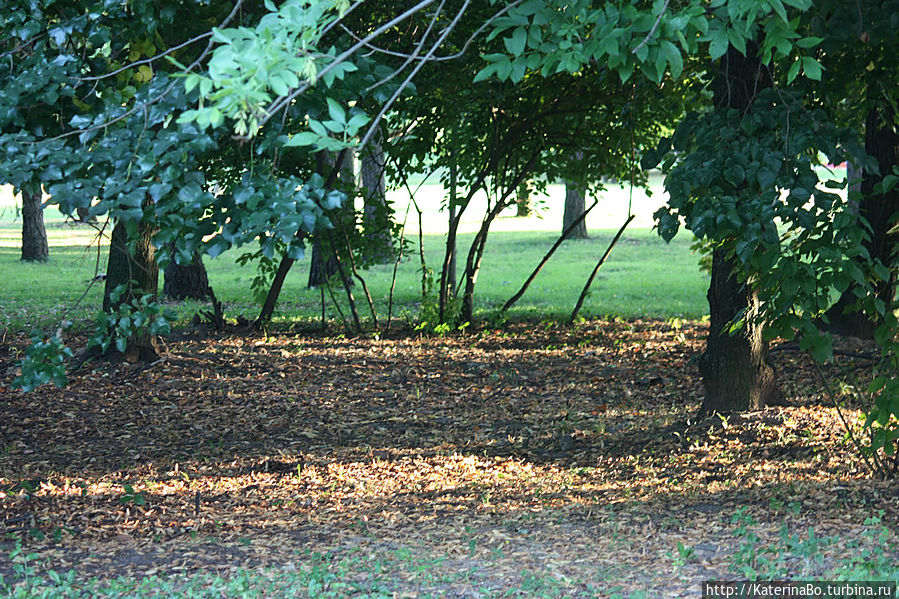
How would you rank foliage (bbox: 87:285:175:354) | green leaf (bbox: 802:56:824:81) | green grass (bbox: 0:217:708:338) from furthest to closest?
green grass (bbox: 0:217:708:338) → foliage (bbox: 87:285:175:354) → green leaf (bbox: 802:56:824:81)

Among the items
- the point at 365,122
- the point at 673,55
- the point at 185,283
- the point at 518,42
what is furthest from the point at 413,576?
the point at 185,283

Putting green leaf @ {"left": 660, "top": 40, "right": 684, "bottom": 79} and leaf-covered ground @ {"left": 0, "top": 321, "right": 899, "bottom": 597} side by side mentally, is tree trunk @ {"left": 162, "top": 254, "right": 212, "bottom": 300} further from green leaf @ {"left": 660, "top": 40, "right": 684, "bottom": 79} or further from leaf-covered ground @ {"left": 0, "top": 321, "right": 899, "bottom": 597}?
green leaf @ {"left": 660, "top": 40, "right": 684, "bottom": 79}

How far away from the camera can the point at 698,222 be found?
4211 millimetres

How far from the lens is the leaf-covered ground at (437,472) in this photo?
4.18 metres

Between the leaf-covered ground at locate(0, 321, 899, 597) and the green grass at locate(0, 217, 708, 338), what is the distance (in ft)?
7.49

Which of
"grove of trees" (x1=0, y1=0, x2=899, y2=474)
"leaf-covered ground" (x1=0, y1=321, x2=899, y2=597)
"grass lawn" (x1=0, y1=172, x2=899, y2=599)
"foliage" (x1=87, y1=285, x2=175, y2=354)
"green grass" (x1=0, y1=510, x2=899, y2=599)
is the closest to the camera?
"grove of trees" (x1=0, y1=0, x2=899, y2=474)

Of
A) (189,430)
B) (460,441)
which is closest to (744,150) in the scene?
(460,441)

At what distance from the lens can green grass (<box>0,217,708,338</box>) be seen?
11836mm

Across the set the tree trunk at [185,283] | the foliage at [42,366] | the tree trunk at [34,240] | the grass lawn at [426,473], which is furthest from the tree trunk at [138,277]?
the tree trunk at [34,240]

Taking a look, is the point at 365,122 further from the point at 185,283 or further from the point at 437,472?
the point at 185,283

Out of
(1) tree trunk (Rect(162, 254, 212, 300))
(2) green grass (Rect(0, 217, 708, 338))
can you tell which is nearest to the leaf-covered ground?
(2) green grass (Rect(0, 217, 708, 338))

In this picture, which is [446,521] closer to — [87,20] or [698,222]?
[698,222]

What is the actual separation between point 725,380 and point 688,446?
604mm

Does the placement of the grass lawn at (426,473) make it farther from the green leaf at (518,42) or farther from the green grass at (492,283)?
the green leaf at (518,42)
